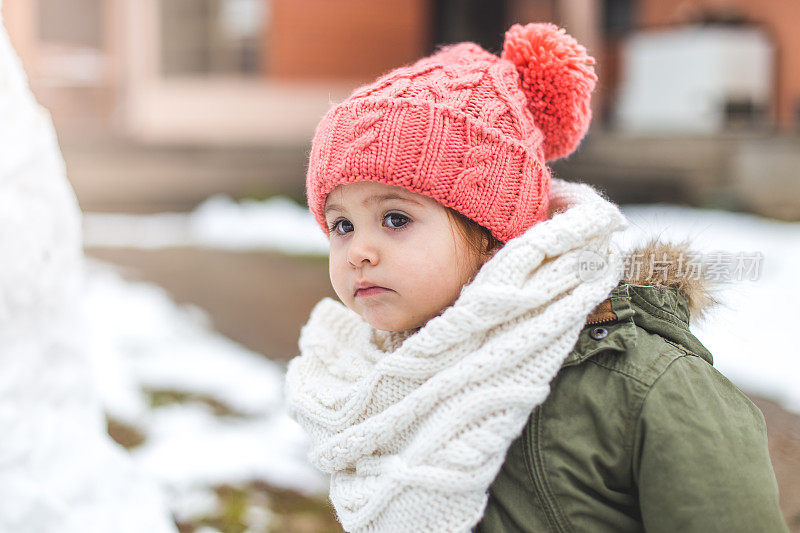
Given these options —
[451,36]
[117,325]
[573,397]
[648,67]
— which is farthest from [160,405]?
[451,36]

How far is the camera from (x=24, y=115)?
1.76 meters

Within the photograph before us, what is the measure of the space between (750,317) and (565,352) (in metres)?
2.58

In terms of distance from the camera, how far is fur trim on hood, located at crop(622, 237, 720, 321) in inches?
49.1

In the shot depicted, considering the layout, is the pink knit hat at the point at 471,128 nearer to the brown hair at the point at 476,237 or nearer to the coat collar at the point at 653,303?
the brown hair at the point at 476,237

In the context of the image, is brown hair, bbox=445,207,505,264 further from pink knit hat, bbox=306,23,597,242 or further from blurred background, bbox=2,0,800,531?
blurred background, bbox=2,0,800,531

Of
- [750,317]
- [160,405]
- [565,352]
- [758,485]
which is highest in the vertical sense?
[565,352]

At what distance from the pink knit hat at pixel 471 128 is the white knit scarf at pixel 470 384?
0.10 m

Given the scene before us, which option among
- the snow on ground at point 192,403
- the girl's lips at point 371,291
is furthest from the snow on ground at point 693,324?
the girl's lips at point 371,291

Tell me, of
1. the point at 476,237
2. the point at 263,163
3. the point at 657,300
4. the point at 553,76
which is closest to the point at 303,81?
the point at 263,163

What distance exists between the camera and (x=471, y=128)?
1174mm

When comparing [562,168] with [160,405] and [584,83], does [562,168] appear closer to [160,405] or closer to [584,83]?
[160,405]

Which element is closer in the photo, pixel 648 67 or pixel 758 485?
pixel 758 485

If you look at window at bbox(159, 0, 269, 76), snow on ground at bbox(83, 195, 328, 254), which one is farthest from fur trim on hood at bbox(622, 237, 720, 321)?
window at bbox(159, 0, 269, 76)

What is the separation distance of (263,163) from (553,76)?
725 centimetres
